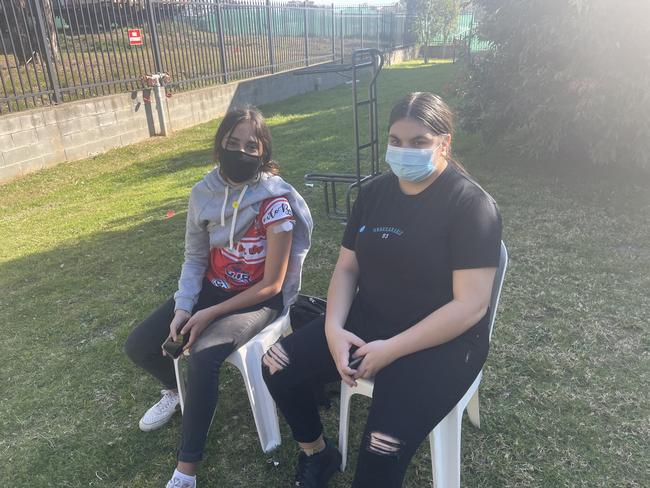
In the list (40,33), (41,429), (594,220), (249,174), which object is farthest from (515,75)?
(40,33)

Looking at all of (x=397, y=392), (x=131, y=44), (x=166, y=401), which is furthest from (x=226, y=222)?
(x=131, y=44)

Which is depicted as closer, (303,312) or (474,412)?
(474,412)

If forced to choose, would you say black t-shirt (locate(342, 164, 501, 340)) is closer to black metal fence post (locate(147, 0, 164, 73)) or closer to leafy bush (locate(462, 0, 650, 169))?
leafy bush (locate(462, 0, 650, 169))

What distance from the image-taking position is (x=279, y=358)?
2.07 m

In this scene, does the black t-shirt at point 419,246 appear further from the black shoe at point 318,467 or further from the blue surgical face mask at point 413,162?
the black shoe at point 318,467

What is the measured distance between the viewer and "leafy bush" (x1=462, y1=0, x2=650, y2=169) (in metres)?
A: 5.10

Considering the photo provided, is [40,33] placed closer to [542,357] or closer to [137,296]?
[137,296]

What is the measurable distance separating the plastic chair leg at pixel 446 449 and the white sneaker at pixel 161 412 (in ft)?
4.34

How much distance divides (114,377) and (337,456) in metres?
1.48

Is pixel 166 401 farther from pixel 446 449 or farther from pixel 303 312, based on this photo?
pixel 446 449

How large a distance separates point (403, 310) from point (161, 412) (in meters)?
1.40

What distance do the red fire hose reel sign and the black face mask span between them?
7316mm

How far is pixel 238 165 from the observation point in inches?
98.0

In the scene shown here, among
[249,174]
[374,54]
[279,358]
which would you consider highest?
[374,54]
